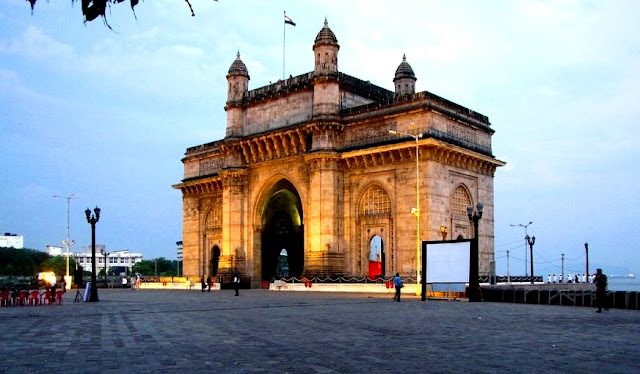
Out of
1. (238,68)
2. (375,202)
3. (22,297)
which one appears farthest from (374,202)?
(22,297)

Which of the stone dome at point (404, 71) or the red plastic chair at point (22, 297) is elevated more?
the stone dome at point (404, 71)

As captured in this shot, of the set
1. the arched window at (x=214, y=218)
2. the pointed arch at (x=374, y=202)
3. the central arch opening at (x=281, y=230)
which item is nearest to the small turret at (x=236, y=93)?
the central arch opening at (x=281, y=230)

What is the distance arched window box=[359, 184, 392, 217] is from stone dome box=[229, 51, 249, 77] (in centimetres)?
1667

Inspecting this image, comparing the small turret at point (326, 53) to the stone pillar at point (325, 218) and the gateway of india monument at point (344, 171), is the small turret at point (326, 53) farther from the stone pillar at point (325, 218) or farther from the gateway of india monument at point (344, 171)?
the stone pillar at point (325, 218)

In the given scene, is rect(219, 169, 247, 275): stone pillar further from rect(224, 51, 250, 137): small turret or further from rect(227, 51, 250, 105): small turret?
rect(227, 51, 250, 105): small turret

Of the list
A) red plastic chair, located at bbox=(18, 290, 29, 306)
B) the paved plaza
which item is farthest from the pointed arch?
the paved plaza

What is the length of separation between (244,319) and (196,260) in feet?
139

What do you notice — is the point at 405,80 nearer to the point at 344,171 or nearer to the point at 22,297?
the point at 344,171

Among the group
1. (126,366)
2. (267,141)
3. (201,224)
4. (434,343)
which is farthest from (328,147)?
(126,366)

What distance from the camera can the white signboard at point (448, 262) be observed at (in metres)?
28.5

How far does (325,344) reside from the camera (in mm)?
12328

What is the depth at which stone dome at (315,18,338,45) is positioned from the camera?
4604 centimetres

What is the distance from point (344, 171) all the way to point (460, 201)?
26.7 feet

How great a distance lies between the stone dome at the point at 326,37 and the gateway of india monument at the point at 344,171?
11 cm
